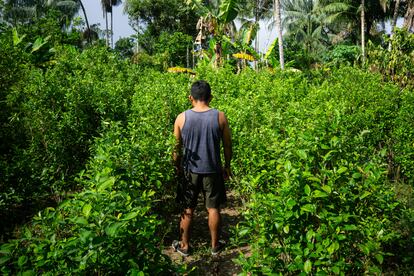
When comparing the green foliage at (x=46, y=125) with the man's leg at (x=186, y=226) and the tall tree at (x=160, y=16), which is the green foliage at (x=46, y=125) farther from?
the tall tree at (x=160, y=16)

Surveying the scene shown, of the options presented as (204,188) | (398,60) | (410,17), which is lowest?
(204,188)

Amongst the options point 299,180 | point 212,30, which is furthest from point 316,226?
point 212,30

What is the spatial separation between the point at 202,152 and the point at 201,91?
2.02 feet

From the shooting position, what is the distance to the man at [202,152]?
11.7 ft

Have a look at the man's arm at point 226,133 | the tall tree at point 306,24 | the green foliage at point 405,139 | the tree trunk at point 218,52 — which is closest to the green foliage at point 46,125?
the man's arm at point 226,133

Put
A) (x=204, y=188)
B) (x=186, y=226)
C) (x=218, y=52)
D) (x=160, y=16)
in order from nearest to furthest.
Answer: (x=204, y=188)
(x=186, y=226)
(x=218, y=52)
(x=160, y=16)

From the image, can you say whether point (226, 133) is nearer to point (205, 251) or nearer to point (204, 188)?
point (204, 188)

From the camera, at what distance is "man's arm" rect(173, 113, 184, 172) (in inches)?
147

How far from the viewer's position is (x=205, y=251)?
3.93 metres

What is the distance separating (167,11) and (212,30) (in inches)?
714

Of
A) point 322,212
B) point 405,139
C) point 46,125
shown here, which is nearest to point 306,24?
point 405,139

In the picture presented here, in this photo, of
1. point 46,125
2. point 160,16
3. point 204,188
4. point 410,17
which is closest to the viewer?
point 204,188

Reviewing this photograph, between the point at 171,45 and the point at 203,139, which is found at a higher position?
the point at 171,45

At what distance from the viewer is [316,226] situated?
2350 mm
